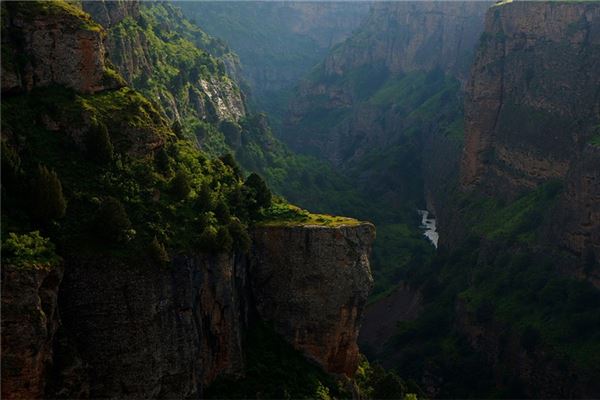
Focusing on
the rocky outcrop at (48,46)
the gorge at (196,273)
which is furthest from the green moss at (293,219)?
the rocky outcrop at (48,46)

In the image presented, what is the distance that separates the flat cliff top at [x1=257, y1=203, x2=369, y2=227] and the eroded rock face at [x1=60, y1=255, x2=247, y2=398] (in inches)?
295

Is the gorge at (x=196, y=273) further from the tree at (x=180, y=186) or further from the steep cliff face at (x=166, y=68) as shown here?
the steep cliff face at (x=166, y=68)

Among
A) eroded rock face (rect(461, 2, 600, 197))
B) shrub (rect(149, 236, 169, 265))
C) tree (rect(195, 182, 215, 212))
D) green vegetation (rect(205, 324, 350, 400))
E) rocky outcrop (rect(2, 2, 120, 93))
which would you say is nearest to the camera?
shrub (rect(149, 236, 169, 265))

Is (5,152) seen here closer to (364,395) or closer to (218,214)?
(218,214)

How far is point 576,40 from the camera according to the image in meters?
123

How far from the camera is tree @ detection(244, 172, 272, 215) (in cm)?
5700

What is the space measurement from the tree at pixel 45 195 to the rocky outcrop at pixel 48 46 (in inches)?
279

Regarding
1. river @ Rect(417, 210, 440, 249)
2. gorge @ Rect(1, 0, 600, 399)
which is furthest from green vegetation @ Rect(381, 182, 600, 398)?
river @ Rect(417, 210, 440, 249)

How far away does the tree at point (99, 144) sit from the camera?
4675cm

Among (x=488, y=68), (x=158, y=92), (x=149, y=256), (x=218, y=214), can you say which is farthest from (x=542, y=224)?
(x=149, y=256)

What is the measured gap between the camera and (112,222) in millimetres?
42531

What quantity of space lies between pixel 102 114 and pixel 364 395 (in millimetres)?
27319

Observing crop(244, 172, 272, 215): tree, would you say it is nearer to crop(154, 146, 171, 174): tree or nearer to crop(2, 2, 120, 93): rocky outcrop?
crop(154, 146, 171, 174): tree

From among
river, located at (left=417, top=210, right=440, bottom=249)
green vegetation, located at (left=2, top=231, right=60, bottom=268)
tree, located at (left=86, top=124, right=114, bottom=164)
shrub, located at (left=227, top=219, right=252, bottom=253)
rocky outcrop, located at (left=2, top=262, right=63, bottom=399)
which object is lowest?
rocky outcrop, located at (left=2, top=262, right=63, bottom=399)
